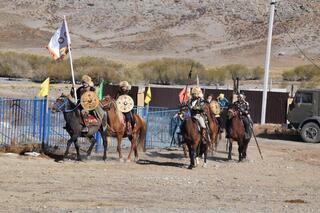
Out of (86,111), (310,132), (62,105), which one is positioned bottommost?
(310,132)

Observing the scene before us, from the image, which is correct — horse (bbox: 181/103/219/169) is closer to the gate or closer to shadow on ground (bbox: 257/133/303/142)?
the gate

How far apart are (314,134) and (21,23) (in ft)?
272

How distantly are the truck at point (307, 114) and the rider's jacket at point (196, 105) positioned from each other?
13227 mm

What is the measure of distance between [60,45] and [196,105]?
458 centimetres

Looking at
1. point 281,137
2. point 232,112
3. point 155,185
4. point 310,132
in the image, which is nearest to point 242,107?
point 232,112

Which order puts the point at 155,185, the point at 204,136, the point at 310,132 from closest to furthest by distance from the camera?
the point at 155,185, the point at 204,136, the point at 310,132

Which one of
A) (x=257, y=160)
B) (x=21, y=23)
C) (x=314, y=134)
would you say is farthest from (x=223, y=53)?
(x=257, y=160)

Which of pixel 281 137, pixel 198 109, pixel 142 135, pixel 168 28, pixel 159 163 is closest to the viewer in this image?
pixel 198 109

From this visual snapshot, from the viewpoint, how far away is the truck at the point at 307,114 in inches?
1288

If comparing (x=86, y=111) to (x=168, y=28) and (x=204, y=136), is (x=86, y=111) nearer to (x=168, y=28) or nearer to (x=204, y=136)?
(x=204, y=136)

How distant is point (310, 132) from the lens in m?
32.8

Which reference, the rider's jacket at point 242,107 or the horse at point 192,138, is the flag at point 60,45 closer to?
the horse at point 192,138

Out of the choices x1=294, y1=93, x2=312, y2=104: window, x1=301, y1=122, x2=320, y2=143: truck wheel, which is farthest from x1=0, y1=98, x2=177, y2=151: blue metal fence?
x1=294, y1=93, x2=312, y2=104: window

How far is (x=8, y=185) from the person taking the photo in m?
15.2
